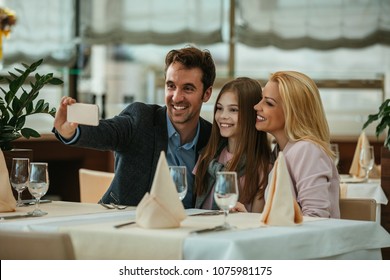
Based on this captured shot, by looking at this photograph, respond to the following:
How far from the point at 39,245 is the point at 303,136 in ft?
4.16

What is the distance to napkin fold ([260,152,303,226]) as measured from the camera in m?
2.48

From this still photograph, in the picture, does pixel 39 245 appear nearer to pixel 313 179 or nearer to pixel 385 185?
pixel 313 179

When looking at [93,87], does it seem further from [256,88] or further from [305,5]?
[256,88]

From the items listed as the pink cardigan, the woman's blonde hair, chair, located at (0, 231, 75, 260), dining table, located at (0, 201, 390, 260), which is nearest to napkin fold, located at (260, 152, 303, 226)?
dining table, located at (0, 201, 390, 260)

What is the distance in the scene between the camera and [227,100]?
10.8 feet

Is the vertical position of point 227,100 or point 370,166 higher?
point 227,100

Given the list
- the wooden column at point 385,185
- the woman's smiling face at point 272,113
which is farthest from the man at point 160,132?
the wooden column at point 385,185

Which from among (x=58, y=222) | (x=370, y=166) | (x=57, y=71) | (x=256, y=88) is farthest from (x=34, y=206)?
(x=57, y=71)

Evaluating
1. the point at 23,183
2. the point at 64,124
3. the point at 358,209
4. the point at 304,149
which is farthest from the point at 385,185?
the point at 23,183

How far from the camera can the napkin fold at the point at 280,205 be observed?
2484 mm

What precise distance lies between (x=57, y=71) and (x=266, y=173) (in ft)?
15.2

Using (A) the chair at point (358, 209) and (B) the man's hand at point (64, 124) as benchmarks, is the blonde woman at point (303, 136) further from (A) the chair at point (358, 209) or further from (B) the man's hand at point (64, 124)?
(B) the man's hand at point (64, 124)

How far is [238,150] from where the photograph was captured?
3.25 m

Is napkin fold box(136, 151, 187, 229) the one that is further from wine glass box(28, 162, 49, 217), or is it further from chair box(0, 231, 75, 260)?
wine glass box(28, 162, 49, 217)
